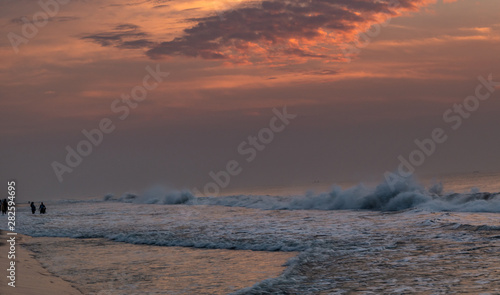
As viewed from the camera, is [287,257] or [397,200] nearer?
[287,257]

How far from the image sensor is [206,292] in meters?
10.2

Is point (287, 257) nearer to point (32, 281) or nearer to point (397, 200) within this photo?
point (32, 281)

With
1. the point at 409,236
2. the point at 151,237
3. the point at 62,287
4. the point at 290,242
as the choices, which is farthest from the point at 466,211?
the point at 62,287

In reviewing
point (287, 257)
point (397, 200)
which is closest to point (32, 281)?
point (287, 257)

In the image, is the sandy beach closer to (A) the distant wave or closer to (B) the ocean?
(B) the ocean

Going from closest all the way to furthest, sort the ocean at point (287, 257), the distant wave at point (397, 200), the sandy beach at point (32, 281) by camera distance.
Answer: the sandy beach at point (32, 281) → the ocean at point (287, 257) → the distant wave at point (397, 200)

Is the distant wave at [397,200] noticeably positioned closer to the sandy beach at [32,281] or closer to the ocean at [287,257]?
the ocean at [287,257]

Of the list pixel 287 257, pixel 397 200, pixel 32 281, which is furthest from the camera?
pixel 397 200

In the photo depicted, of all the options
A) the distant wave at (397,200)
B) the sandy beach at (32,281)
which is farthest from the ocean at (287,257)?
the distant wave at (397,200)

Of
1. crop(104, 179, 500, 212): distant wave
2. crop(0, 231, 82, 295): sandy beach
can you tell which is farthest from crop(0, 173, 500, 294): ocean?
crop(104, 179, 500, 212): distant wave

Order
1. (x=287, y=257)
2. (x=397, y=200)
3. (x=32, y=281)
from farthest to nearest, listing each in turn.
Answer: (x=397, y=200), (x=287, y=257), (x=32, y=281)

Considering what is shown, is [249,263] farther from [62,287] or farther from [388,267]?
[62,287]

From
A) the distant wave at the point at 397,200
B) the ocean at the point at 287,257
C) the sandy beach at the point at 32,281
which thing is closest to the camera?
Answer: the sandy beach at the point at 32,281

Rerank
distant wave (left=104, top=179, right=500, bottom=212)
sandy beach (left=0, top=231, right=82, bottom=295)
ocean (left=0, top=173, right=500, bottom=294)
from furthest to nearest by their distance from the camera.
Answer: distant wave (left=104, top=179, right=500, bottom=212) → ocean (left=0, top=173, right=500, bottom=294) → sandy beach (left=0, top=231, right=82, bottom=295)
